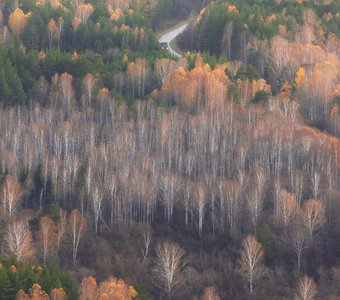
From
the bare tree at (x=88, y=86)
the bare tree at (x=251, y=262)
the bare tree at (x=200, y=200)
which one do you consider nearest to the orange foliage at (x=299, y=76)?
the bare tree at (x=88, y=86)

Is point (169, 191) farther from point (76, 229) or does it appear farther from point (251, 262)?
point (251, 262)

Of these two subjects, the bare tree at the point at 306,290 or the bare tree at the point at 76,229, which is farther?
the bare tree at the point at 76,229

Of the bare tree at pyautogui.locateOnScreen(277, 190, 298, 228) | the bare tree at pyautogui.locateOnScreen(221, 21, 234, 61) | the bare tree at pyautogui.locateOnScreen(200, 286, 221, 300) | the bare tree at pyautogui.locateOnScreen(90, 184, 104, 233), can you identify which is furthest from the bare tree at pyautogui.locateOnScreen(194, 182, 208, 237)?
the bare tree at pyautogui.locateOnScreen(221, 21, 234, 61)

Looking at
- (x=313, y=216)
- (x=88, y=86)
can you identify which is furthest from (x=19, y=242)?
(x=88, y=86)

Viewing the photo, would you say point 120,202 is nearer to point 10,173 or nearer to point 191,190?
point 191,190

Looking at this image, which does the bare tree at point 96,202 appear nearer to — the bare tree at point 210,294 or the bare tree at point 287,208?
the bare tree at point 210,294

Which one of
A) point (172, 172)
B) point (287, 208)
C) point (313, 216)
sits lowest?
point (313, 216)
